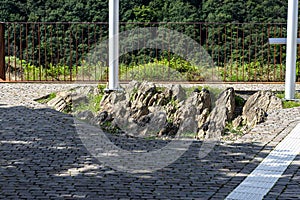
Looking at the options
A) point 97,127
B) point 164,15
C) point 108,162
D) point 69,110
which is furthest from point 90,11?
point 108,162

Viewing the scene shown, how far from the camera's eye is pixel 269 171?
6.06 meters

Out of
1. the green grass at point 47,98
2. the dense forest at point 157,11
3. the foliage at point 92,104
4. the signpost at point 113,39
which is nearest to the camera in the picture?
the foliage at point 92,104

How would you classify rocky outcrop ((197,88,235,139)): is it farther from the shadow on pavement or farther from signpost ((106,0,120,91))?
signpost ((106,0,120,91))

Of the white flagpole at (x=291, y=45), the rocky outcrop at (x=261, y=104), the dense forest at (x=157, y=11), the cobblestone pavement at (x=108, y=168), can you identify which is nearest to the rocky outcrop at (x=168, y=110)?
the rocky outcrop at (x=261, y=104)

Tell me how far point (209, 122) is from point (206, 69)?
16.5 ft

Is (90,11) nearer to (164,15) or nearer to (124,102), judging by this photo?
(164,15)

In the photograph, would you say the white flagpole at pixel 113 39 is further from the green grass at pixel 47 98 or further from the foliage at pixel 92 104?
the green grass at pixel 47 98

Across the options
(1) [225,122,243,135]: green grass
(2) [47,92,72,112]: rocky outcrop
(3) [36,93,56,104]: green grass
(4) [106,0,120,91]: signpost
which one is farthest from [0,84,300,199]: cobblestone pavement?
(4) [106,0,120,91]: signpost

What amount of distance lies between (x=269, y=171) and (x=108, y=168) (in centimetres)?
158

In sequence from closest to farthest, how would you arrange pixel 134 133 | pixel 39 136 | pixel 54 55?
pixel 39 136 < pixel 134 133 < pixel 54 55

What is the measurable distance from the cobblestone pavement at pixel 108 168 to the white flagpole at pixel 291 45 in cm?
158

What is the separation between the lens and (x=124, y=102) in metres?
9.59

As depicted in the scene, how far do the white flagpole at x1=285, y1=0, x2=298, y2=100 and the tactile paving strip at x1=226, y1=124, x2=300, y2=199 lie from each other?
2.60 metres

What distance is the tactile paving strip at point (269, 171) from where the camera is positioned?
5.32 m
